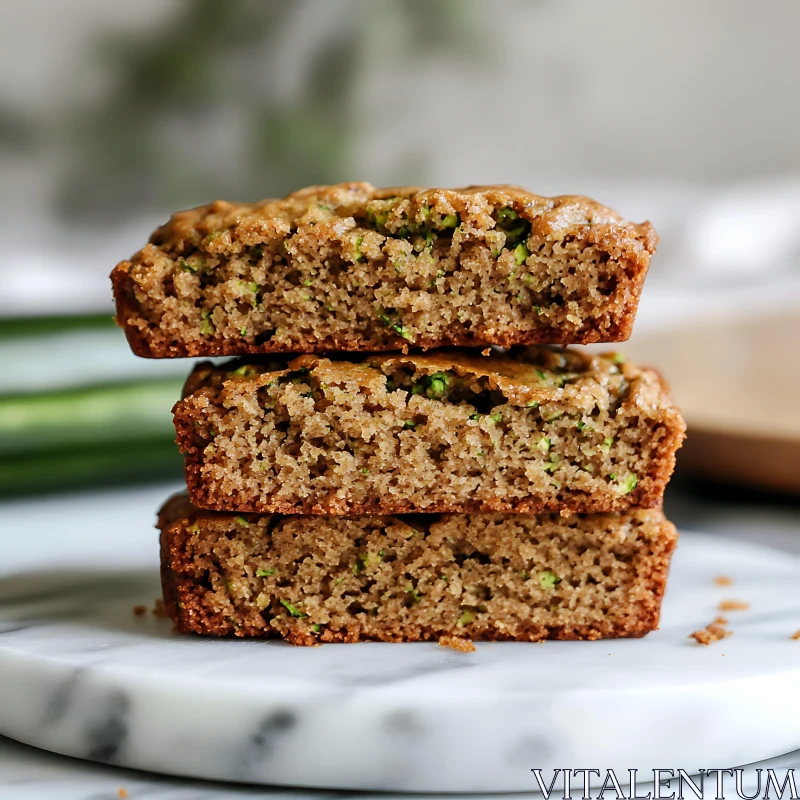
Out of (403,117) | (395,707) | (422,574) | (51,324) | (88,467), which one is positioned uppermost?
(403,117)

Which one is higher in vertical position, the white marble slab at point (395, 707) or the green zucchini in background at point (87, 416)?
the green zucchini in background at point (87, 416)

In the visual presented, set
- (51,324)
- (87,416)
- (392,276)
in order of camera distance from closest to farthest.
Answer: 1. (392,276)
2. (87,416)
3. (51,324)

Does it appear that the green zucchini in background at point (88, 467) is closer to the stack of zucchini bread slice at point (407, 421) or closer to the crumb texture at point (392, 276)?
the stack of zucchini bread slice at point (407, 421)

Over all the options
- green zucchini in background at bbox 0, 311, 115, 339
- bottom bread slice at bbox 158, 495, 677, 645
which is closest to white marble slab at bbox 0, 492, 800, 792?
bottom bread slice at bbox 158, 495, 677, 645

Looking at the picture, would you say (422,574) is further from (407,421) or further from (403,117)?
(403,117)

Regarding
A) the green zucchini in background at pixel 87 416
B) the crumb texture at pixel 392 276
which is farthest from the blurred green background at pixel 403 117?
the crumb texture at pixel 392 276

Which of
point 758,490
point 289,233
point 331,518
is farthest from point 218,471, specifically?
point 758,490

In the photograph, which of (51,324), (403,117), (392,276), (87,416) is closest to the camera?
(392,276)

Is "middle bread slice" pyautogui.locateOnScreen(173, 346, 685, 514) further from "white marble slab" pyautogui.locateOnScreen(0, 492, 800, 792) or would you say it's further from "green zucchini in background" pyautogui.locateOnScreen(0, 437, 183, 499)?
"green zucchini in background" pyautogui.locateOnScreen(0, 437, 183, 499)

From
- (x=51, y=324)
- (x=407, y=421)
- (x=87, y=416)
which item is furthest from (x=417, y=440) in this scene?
(x=51, y=324)
